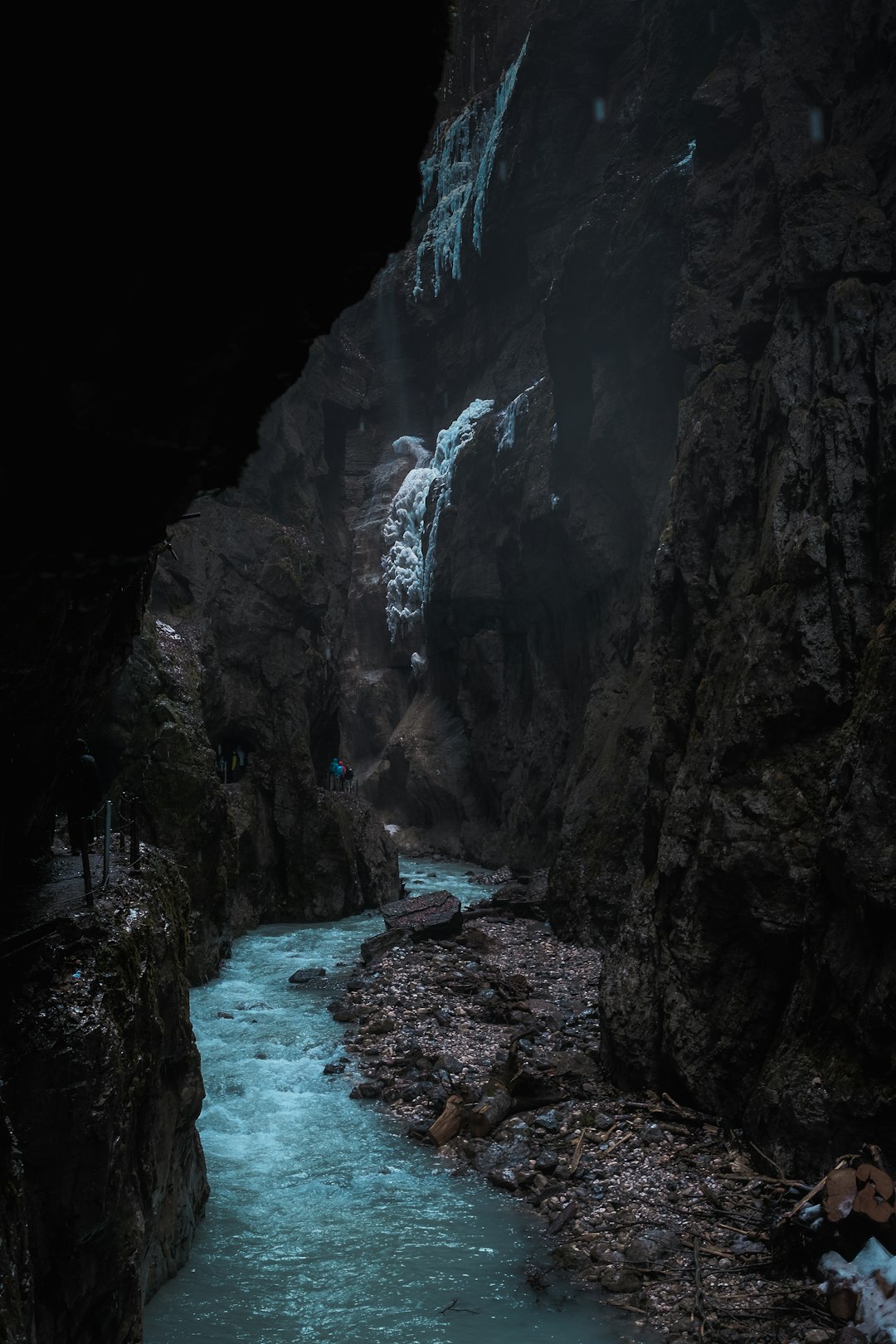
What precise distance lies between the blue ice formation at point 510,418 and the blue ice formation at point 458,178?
10.5 metres

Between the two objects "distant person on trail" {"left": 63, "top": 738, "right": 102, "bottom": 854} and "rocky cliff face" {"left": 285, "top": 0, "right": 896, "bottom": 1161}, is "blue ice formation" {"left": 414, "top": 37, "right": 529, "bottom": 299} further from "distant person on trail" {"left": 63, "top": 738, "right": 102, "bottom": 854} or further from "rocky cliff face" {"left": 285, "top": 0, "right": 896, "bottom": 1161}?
"distant person on trail" {"left": 63, "top": 738, "right": 102, "bottom": 854}

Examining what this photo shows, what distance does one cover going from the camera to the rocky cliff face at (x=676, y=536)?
34.9 ft

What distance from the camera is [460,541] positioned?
142 ft

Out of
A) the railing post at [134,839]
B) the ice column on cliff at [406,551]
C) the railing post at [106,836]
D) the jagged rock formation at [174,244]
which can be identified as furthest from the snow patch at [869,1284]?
the ice column on cliff at [406,551]

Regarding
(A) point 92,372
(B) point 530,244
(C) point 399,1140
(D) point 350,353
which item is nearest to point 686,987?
(C) point 399,1140

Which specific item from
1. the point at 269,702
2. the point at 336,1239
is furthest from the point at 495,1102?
the point at 269,702

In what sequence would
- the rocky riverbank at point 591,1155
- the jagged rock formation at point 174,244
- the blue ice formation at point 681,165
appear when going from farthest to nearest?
1. the blue ice formation at point 681,165
2. the rocky riverbank at point 591,1155
3. the jagged rock formation at point 174,244

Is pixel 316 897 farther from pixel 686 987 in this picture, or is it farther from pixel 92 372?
pixel 92 372

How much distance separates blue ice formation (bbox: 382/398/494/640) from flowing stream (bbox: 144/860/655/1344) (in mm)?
35980

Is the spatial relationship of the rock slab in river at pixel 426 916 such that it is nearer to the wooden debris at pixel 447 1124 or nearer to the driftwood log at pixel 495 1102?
the driftwood log at pixel 495 1102

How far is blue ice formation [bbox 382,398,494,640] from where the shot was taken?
47750mm

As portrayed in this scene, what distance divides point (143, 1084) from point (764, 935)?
284 inches

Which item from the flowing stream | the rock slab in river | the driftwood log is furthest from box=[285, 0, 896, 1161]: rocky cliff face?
the flowing stream

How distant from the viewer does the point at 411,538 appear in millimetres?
51406
